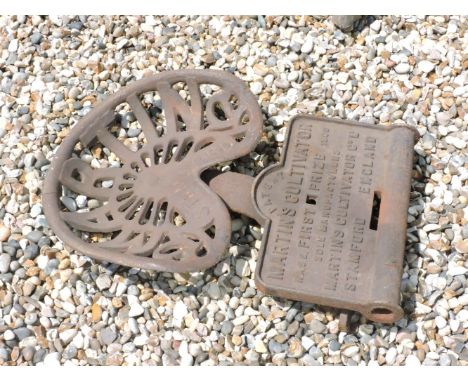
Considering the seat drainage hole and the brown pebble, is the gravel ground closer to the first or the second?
the brown pebble

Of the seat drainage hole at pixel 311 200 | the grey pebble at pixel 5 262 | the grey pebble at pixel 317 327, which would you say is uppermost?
the seat drainage hole at pixel 311 200

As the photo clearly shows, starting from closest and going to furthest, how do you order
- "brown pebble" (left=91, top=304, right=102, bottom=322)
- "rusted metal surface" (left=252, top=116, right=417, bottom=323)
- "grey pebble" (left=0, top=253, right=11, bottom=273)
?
1. "rusted metal surface" (left=252, top=116, right=417, bottom=323)
2. "brown pebble" (left=91, top=304, right=102, bottom=322)
3. "grey pebble" (left=0, top=253, right=11, bottom=273)

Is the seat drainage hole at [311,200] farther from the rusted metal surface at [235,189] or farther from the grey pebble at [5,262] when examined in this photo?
the grey pebble at [5,262]

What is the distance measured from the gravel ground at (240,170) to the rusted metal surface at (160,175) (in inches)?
5.2

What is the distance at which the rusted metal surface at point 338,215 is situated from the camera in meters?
2.71

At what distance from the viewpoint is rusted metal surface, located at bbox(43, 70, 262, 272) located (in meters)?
2.87

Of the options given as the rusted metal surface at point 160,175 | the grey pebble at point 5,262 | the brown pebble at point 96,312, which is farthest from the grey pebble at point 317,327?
the grey pebble at point 5,262

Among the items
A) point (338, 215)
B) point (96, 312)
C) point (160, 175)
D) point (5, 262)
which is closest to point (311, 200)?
point (338, 215)

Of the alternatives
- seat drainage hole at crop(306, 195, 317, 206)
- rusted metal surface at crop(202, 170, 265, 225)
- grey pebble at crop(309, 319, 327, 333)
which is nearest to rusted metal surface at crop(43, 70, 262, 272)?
rusted metal surface at crop(202, 170, 265, 225)

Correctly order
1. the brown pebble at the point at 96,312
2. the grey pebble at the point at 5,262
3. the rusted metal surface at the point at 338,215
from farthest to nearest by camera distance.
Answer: the grey pebble at the point at 5,262
the brown pebble at the point at 96,312
the rusted metal surface at the point at 338,215

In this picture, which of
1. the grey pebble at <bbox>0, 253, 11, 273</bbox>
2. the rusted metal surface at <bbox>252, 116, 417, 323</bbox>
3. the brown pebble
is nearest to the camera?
the rusted metal surface at <bbox>252, 116, 417, 323</bbox>

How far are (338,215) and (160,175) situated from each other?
0.78 metres

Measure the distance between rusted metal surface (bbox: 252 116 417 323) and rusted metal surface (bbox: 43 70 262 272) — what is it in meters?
0.20

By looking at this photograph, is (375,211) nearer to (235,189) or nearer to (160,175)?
(235,189)
